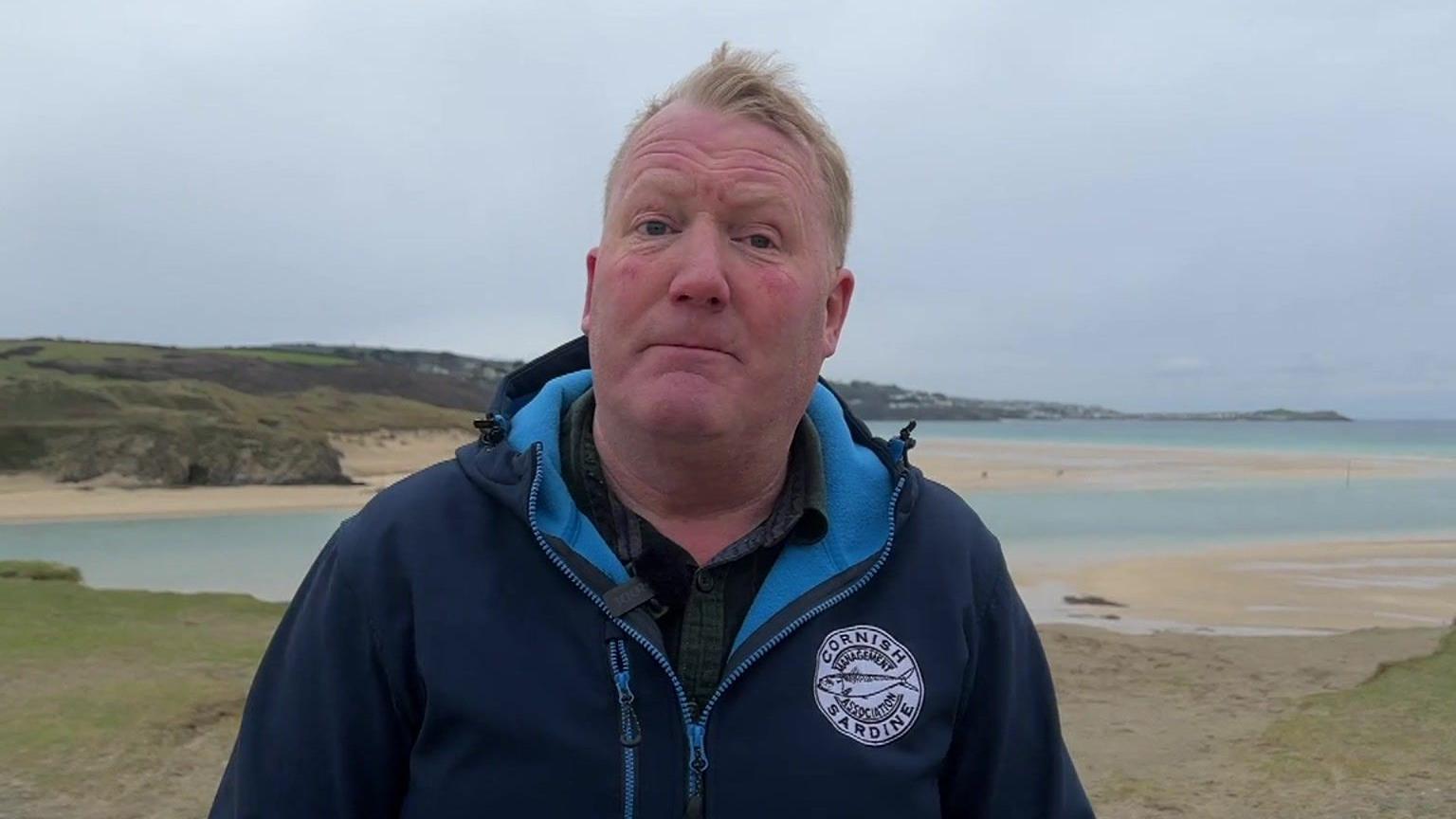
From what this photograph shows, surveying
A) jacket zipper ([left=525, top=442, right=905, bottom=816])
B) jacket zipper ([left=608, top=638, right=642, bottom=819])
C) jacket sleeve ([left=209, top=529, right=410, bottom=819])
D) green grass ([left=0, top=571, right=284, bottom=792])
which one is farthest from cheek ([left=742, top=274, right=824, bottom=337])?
green grass ([left=0, top=571, right=284, bottom=792])

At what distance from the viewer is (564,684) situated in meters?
1.78

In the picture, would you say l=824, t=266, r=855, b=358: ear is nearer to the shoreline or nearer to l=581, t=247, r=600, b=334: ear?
l=581, t=247, r=600, b=334: ear

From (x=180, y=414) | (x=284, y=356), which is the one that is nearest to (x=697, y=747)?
(x=180, y=414)

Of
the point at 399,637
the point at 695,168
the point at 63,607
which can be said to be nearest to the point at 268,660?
the point at 399,637

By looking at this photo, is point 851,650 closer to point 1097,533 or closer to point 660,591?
point 660,591

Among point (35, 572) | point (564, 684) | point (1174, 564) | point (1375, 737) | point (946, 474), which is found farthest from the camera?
point (946, 474)

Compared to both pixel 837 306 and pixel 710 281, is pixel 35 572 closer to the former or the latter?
pixel 837 306

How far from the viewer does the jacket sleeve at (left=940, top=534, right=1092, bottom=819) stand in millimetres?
2027

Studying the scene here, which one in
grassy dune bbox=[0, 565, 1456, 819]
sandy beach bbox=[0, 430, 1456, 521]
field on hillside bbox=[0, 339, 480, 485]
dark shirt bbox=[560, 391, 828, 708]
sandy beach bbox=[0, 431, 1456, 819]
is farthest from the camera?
field on hillside bbox=[0, 339, 480, 485]

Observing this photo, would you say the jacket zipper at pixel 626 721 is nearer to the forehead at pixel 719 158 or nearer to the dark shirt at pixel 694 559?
the dark shirt at pixel 694 559

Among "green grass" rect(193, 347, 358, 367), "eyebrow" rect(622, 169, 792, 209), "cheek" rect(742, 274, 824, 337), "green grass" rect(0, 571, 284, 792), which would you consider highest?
"green grass" rect(193, 347, 358, 367)

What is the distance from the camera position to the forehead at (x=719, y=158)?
6.26ft

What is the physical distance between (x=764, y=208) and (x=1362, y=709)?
8.99m

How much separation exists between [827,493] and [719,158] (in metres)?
0.63
